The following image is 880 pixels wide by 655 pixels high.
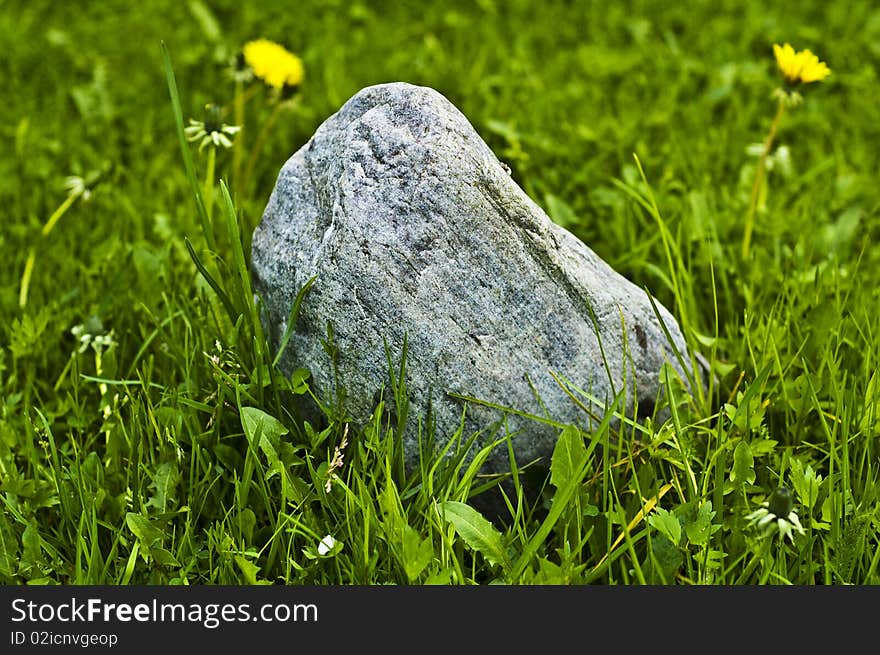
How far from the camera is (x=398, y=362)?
2.21 metres

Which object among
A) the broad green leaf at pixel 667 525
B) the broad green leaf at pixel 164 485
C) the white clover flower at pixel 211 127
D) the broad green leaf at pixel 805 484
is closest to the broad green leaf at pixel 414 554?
the broad green leaf at pixel 667 525

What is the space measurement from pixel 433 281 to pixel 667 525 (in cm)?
74

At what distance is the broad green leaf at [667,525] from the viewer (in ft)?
6.71

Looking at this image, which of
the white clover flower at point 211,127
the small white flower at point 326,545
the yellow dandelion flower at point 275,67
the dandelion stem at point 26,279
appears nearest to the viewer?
the small white flower at point 326,545

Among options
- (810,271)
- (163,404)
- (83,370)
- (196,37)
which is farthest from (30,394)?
(196,37)

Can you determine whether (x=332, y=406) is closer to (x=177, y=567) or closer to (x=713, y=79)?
(x=177, y=567)

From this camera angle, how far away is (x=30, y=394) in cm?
271

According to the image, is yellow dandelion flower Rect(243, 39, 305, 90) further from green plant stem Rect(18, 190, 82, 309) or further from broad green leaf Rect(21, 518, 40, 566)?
broad green leaf Rect(21, 518, 40, 566)

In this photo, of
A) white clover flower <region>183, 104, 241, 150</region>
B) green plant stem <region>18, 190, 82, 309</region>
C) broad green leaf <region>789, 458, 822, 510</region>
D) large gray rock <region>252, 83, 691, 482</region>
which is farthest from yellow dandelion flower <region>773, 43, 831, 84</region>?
green plant stem <region>18, 190, 82, 309</region>

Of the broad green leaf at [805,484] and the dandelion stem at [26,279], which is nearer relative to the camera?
the broad green leaf at [805,484]

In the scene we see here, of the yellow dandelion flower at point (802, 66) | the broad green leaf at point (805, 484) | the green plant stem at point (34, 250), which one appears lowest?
the green plant stem at point (34, 250)

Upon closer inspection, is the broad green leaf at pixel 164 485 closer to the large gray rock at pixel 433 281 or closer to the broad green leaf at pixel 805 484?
the large gray rock at pixel 433 281

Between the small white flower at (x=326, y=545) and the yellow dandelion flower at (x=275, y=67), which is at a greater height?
the yellow dandelion flower at (x=275, y=67)

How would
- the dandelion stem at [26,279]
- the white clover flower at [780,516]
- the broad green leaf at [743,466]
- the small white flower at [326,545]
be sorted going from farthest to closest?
the dandelion stem at [26,279] → the broad green leaf at [743,466] → the small white flower at [326,545] → the white clover flower at [780,516]
